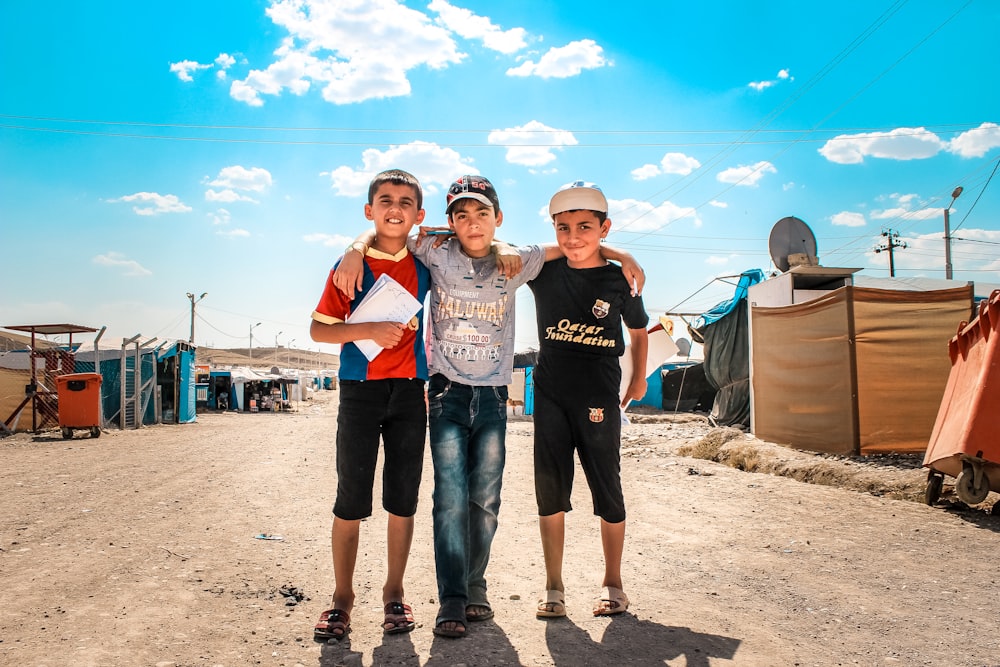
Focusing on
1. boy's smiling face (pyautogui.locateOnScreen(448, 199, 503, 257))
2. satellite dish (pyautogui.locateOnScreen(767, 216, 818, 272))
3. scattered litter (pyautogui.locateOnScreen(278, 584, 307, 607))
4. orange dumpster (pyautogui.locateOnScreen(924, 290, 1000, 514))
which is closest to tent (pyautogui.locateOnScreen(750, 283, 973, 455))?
orange dumpster (pyautogui.locateOnScreen(924, 290, 1000, 514))

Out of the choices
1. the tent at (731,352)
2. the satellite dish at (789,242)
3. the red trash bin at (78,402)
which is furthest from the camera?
the red trash bin at (78,402)

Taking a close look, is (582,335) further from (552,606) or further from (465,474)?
(552,606)

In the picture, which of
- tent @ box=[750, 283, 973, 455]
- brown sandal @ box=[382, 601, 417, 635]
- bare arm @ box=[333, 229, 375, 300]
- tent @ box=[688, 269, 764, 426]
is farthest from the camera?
tent @ box=[688, 269, 764, 426]

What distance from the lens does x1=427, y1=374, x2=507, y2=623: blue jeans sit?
112 inches

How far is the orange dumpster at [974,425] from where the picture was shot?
5094 mm

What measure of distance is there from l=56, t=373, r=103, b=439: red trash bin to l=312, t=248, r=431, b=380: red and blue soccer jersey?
15229 millimetres

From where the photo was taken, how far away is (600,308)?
3.16m

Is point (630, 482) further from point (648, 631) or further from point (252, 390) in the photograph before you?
point (252, 390)

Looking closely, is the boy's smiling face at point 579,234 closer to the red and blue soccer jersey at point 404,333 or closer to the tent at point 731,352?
the red and blue soccer jersey at point 404,333

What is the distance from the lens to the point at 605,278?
3.19m

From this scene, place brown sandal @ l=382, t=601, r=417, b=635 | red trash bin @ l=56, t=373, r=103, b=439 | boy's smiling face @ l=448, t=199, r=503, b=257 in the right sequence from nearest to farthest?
brown sandal @ l=382, t=601, r=417, b=635
boy's smiling face @ l=448, t=199, r=503, b=257
red trash bin @ l=56, t=373, r=103, b=439

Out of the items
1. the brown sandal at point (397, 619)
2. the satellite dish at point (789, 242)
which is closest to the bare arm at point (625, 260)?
the brown sandal at point (397, 619)

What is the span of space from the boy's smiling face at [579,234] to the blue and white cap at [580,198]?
3 cm

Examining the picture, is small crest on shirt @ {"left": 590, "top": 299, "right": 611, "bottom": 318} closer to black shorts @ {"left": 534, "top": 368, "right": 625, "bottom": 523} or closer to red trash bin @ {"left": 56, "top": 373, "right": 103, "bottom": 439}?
black shorts @ {"left": 534, "top": 368, "right": 625, "bottom": 523}
